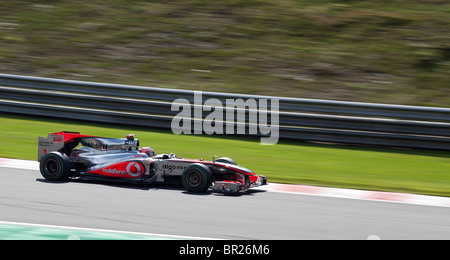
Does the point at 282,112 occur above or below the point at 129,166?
above

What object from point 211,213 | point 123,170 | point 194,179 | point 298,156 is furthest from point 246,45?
point 211,213

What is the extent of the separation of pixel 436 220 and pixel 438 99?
6.83 meters

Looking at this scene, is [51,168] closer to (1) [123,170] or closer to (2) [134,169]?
(1) [123,170]

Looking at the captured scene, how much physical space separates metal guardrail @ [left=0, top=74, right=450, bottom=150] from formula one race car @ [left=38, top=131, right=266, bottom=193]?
11.6ft

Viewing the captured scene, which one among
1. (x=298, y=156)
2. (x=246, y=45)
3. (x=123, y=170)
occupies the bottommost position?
(x=298, y=156)

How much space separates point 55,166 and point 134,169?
3.39 feet

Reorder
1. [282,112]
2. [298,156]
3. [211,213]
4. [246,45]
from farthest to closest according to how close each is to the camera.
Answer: [246,45] < [282,112] < [298,156] < [211,213]

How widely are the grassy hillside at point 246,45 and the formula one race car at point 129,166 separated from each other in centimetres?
584

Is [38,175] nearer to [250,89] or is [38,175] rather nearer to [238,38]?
[250,89]

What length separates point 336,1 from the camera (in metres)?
17.7

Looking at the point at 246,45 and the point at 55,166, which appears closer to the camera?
the point at 55,166

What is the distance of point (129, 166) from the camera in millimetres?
7547

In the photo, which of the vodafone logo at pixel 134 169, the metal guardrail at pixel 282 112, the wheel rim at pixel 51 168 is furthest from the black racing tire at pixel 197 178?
the metal guardrail at pixel 282 112

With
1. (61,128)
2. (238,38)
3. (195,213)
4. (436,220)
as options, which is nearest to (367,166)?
(436,220)
